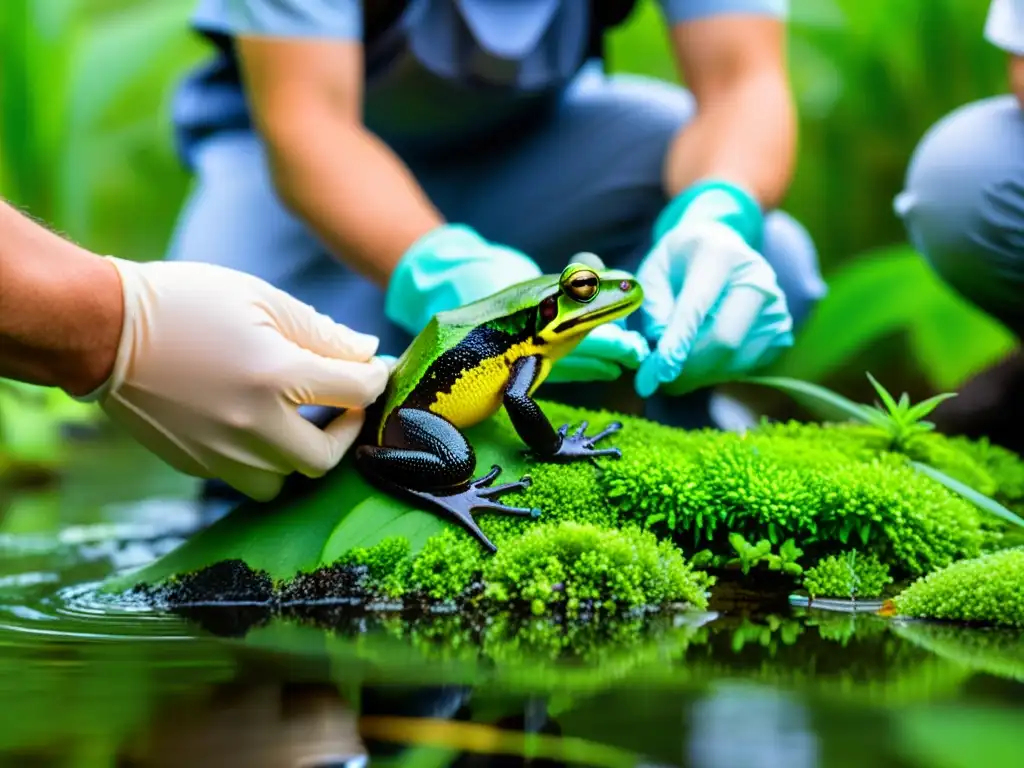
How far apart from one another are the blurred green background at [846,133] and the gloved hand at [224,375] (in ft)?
8.67

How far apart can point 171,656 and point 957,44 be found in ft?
13.4

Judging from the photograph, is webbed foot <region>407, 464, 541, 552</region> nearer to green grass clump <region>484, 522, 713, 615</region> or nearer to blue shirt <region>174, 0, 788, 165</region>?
green grass clump <region>484, 522, 713, 615</region>

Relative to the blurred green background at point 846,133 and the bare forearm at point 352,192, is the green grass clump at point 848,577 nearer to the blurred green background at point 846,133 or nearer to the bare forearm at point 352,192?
the bare forearm at point 352,192

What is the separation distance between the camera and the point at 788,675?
117cm

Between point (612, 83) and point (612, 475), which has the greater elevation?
point (612, 83)

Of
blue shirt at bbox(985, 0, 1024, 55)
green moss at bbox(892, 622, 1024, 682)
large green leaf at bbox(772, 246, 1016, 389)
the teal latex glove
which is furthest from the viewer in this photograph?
large green leaf at bbox(772, 246, 1016, 389)

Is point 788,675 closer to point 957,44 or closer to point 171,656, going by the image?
point 171,656

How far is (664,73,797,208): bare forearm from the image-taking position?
8.50ft

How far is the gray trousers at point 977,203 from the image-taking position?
238 cm

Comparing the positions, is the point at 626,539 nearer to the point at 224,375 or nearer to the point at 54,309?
the point at 224,375

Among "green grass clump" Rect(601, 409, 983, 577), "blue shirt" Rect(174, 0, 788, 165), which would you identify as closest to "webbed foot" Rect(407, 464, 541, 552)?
"green grass clump" Rect(601, 409, 983, 577)

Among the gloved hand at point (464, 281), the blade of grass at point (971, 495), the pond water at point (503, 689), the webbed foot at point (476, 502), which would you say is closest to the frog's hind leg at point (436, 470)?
the webbed foot at point (476, 502)

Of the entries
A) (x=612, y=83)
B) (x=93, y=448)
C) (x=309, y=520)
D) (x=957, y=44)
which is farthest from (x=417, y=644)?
(x=957, y=44)

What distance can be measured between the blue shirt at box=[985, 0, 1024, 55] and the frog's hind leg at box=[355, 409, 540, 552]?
1.41m
